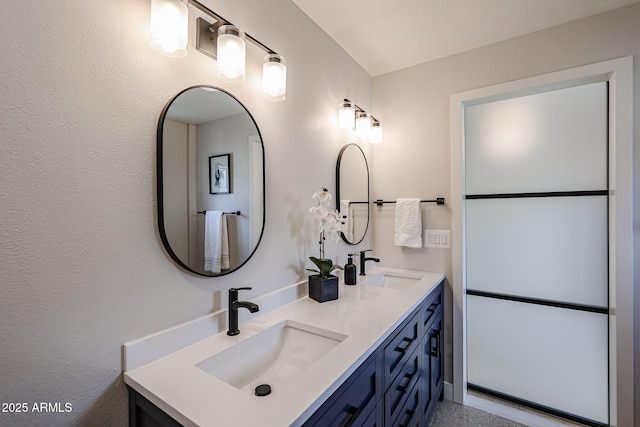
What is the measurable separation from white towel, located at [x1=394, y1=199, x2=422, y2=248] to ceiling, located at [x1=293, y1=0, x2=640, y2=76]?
3.48ft

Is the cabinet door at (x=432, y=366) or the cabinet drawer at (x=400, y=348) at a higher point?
the cabinet drawer at (x=400, y=348)

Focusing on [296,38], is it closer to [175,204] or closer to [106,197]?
[175,204]

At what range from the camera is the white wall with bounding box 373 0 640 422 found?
1658 mm

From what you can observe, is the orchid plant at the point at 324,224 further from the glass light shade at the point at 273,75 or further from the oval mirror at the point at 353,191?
the glass light shade at the point at 273,75

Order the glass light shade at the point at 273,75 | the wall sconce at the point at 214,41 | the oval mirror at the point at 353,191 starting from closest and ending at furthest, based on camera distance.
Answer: the wall sconce at the point at 214,41 < the glass light shade at the point at 273,75 < the oval mirror at the point at 353,191

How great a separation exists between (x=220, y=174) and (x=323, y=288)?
75cm

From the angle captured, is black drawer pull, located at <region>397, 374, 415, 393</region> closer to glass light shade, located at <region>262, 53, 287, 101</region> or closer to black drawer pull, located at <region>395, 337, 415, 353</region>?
black drawer pull, located at <region>395, 337, 415, 353</region>

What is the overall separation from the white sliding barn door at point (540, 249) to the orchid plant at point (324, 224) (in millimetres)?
1118

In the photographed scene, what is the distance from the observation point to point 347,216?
201 centimetres

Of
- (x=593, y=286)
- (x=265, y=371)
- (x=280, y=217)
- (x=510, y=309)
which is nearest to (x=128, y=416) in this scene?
(x=265, y=371)

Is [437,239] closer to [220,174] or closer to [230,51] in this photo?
[220,174]

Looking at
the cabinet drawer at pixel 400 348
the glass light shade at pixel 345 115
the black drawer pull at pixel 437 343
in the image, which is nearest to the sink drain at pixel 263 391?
the cabinet drawer at pixel 400 348

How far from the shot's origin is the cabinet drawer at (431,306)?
1622 millimetres

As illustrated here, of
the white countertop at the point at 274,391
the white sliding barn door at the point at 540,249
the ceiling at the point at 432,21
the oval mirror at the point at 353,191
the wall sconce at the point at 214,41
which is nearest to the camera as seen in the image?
the white countertop at the point at 274,391
